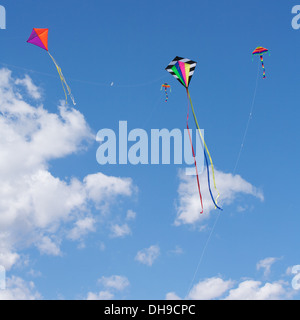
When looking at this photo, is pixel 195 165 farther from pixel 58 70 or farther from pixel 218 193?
pixel 58 70

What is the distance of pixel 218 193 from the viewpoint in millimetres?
18953

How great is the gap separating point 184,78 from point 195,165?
6.72 metres
